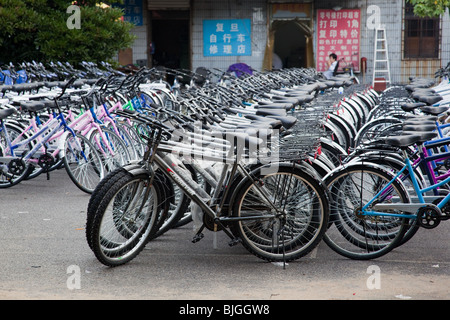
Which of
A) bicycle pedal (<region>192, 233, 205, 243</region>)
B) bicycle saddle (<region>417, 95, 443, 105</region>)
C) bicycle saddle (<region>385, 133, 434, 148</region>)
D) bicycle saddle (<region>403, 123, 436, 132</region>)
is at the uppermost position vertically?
bicycle saddle (<region>417, 95, 443, 105</region>)

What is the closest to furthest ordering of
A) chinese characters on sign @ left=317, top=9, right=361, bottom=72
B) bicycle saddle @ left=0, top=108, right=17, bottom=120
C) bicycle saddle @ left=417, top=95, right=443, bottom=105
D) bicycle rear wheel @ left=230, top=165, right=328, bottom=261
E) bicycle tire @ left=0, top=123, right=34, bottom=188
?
bicycle rear wheel @ left=230, top=165, right=328, bottom=261
bicycle saddle @ left=417, top=95, right=443, bottom=105
bicycle saddle @ left=0, top=108, right=17, bottom=120
bicycle tire @ left=0, top=123, right=34, bottom=188
chinese characters on sign @ left=317, top=9, right=361, bottom=72

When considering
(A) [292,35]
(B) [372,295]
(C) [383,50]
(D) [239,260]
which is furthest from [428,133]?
(A) [292,35]

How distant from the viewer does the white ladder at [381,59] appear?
17703mm

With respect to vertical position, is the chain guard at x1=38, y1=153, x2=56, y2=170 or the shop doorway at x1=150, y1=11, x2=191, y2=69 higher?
the shop doorway at x1=150, y1=11, x2=191, y2=69

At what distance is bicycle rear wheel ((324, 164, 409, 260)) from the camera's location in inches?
201

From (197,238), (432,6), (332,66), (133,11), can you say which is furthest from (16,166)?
(133,11)

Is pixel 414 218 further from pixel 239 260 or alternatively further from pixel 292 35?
pixel 292 35

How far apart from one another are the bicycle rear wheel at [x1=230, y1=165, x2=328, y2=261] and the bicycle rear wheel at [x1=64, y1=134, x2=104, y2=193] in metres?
2.98

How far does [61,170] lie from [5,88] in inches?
60.8

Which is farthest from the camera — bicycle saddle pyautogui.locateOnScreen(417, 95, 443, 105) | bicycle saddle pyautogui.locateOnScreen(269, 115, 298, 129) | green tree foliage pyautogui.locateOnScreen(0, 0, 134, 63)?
green tree foliage pyautogui.locateOnScreen(0, 0, 134, 63)

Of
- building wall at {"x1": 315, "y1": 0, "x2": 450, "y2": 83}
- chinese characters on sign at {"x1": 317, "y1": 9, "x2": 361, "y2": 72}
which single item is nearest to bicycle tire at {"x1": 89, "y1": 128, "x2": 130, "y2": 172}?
chinese characters on sign at {"x1": 317, "y1": 9, "x2": 361, "y2": 72}

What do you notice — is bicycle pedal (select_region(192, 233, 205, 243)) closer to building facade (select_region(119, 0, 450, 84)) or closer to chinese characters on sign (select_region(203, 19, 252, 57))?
building facade (select_region(119, 0, 450, 84))

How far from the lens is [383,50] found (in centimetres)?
1772

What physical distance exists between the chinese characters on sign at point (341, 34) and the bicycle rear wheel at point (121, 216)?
13479 millimetres
